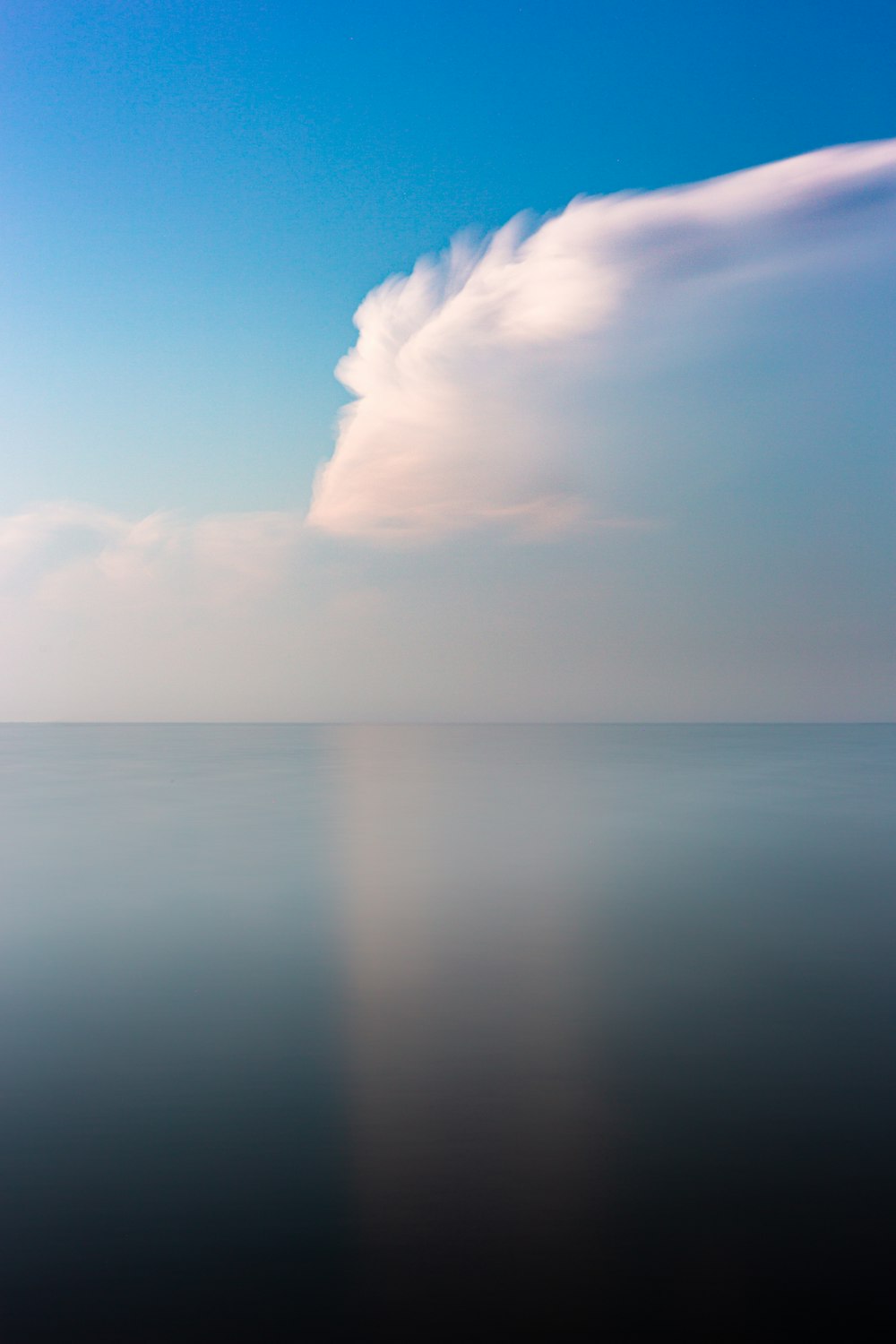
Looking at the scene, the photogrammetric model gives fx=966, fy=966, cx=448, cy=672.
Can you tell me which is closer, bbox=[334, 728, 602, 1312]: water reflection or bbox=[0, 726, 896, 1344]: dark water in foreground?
bbox=[0, 726, 896, 1344]: dark water in foreground

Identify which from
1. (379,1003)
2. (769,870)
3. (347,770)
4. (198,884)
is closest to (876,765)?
(347,770)

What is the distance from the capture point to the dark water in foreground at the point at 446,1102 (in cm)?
409

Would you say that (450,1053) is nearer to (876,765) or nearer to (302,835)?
(302,835)

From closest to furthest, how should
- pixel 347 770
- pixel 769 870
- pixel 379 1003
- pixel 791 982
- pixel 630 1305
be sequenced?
pixel 630 1305 < pixel 379 1003 < pixel 791 982 < pixel 769 870 < pixel 347 770

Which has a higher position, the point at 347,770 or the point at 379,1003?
the point at 347,770

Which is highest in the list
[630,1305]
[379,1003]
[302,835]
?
[302,835]

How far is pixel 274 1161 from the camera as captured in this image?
5.21 metres

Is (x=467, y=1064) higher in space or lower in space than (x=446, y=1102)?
higher

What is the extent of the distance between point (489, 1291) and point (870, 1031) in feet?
15.2

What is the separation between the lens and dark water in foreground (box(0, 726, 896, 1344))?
4.09 m

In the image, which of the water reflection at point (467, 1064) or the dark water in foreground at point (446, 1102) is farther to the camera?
the water reflection at point (467, 1064)

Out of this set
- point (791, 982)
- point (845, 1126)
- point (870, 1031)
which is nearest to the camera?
point (845, 1126)

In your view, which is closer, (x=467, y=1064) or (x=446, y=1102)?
(x=446, y=1102)

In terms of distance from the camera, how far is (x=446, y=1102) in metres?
6.10
